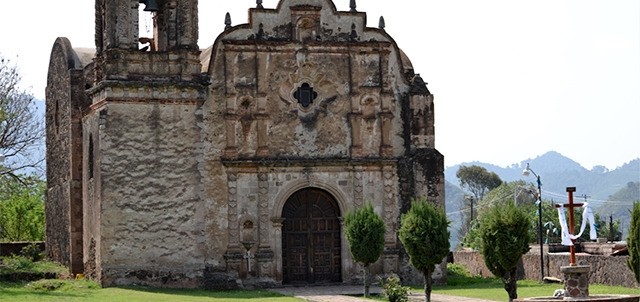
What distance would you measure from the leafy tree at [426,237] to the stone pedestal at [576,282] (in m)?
5.87

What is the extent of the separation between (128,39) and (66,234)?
8.48m

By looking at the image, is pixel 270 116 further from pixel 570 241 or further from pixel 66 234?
pixel 570 241

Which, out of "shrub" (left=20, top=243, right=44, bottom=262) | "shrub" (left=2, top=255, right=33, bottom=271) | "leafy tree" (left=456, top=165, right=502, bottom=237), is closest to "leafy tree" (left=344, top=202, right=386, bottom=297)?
"shrub" (left=2, top=255, right=33, bottom=271)

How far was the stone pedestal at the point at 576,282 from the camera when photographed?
2581cm

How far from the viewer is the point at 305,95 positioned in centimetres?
3972

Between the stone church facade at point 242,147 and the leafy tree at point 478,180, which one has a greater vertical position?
the leafy tree at point 478,180

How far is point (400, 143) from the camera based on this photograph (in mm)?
40438

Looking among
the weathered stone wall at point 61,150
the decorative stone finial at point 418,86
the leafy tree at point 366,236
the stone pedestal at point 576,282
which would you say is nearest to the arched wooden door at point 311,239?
the leafy tree at point 366,236

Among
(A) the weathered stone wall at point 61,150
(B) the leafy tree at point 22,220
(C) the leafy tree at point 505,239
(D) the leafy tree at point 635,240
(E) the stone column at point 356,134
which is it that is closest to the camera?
(C) the leafy tree at point 505,239

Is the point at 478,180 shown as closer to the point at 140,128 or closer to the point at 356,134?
the point at 356,134

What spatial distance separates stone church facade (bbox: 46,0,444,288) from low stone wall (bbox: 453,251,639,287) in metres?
4.25

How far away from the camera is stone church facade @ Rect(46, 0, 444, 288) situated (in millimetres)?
37500

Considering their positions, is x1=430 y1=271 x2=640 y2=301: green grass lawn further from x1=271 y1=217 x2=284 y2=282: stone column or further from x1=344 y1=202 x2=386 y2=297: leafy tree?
x1=271 y1=217 x2=284 y2=282: stone column

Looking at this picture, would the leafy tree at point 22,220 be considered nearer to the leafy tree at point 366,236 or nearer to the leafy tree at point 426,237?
the leafy tree at point 366,236
